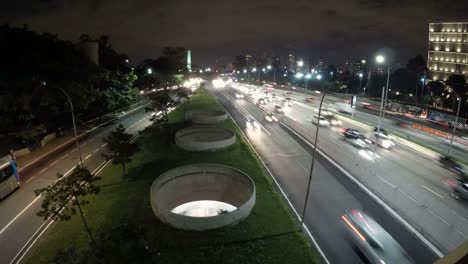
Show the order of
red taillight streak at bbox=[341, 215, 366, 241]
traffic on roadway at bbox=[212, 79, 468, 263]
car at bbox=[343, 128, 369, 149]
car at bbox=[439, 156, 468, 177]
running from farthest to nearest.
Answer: car at bbox=[343, 128, 369, 149] → car at bbox=[439, 156, 468, 177] → traffic on roadway at bbox=[212, 79, 468, 263] → red taillight streak at bbox=[341, 215, 366, 241]

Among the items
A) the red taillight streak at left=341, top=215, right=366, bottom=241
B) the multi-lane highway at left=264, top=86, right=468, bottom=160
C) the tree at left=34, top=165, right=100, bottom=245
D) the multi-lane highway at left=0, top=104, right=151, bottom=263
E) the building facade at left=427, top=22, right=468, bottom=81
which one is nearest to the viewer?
the tree at left=34, top=165, right=100, bottom=245

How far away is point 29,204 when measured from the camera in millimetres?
25125

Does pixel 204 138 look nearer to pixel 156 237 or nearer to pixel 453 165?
pixel 156 237

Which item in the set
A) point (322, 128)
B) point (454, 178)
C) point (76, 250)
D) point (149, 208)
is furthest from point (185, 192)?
point (322, 128)

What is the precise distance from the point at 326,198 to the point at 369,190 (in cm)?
450

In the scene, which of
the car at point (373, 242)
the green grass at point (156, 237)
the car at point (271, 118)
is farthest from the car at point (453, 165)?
the car at point (271, 118)

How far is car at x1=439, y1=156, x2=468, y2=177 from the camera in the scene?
30834mm

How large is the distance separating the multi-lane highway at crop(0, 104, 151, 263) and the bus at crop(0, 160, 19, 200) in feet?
2.08

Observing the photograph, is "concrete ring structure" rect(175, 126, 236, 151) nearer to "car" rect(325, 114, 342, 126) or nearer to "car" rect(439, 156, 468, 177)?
"car" rect(325, 114, 342, 126)

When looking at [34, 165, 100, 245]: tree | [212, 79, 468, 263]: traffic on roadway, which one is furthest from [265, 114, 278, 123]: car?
[34, 165, 100, 245]: tree

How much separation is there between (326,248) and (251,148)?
71.3 ft

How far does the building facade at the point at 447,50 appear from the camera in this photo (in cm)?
8569

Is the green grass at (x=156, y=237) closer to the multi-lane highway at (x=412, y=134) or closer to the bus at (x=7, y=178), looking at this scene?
the bus at (x=7, y=178)

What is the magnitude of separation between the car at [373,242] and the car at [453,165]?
17.8 metres
